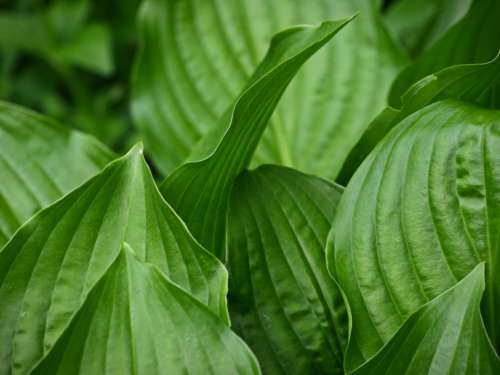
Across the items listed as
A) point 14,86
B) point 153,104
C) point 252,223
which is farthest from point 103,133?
point 252,223

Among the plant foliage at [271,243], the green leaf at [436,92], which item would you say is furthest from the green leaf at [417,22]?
the green leaf at [436,92]

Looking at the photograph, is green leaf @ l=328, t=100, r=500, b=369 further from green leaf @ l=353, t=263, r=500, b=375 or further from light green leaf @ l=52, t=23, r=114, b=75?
light green leaf @ l=52, t=23, r=114, b=75

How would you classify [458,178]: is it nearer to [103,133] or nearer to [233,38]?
[233,38]

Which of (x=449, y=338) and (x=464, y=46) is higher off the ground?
(x=464, y=46)

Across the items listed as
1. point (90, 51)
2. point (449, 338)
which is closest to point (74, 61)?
point (90, 51)

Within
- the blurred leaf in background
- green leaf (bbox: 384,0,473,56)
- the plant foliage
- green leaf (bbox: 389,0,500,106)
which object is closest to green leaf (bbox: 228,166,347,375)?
Result: the plant foliage

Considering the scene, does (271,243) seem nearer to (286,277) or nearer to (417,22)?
(286,277)

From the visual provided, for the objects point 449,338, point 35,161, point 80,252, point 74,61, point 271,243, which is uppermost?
point 74,61

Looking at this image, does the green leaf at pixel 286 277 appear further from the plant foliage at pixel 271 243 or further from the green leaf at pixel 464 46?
the green leaf at pixel 464 46
